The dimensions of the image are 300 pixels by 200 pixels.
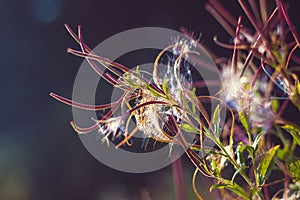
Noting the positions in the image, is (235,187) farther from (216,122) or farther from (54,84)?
(54,84)

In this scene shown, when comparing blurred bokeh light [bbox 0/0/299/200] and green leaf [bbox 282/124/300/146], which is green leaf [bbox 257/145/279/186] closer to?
green leaf [bbox 282/124/300/146]

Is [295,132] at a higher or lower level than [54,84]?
lower

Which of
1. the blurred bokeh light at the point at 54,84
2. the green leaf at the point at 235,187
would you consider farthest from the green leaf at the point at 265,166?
the blurred bokeh light at the point at 54,84

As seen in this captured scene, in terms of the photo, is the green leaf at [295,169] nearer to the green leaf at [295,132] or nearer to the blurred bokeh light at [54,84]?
the green leaf at [295,132]

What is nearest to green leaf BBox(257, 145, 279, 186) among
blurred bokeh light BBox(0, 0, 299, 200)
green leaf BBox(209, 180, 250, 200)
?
green leaf BBox(209, 180, 250, 200)

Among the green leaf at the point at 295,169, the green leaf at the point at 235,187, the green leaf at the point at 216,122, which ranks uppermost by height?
the green leaf at the point at 216,122

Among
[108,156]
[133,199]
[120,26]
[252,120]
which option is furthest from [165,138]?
[120,26]

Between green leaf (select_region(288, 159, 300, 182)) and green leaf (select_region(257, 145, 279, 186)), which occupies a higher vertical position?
green leaf (select_region(257, 145, 279, 186))

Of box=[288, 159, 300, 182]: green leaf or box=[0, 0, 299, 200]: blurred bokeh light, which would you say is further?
box=[0, 0, 299, 200]: blurred bokeh light

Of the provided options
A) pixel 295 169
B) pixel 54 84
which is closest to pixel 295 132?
pixel 295 169

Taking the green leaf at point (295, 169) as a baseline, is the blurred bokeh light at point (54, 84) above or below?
above

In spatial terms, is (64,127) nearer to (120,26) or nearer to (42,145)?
(42,145)
